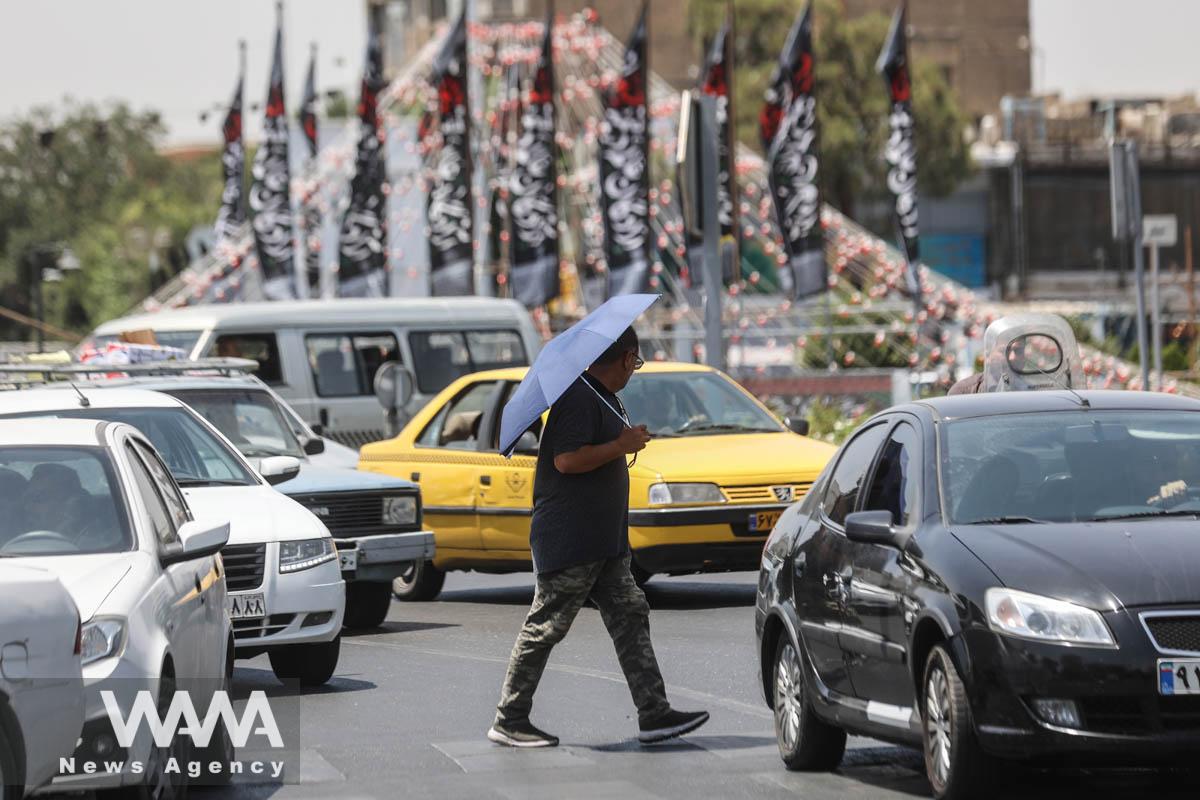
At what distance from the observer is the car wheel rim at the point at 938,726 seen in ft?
24.0

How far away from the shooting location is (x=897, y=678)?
7750 mm

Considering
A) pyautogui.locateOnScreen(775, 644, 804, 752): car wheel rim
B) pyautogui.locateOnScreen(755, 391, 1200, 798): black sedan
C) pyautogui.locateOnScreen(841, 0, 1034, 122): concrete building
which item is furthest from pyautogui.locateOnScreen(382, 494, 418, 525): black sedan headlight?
pyautogui.locateOnScreen(841, 0, 1034, 122): concrete building

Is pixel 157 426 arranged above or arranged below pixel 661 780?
above

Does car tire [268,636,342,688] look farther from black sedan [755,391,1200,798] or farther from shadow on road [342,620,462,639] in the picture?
black sedan [755,391,1200,798]

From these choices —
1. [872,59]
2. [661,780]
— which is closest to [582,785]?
[661,780]

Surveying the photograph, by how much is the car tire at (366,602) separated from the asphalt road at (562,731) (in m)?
0.20

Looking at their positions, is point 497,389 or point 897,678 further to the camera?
point 497,389

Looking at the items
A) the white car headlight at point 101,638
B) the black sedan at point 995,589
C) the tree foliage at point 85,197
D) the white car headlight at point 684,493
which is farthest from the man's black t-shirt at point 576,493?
the tree foliage at point 85,197

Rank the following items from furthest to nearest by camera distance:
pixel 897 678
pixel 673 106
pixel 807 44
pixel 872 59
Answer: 1. pixel 872 59
2. pixel 673 106
3. pixel 807 44
4. pixel 897 678

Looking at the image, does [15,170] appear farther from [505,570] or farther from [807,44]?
[505,570]

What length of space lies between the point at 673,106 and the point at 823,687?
4169cm

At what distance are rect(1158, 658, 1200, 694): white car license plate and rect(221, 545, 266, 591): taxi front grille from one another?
566cm

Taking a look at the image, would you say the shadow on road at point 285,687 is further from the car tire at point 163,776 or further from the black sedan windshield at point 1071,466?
the black sedan windshield at point 1071,466

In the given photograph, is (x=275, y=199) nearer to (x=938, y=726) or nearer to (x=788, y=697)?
(x=788, y=697)
